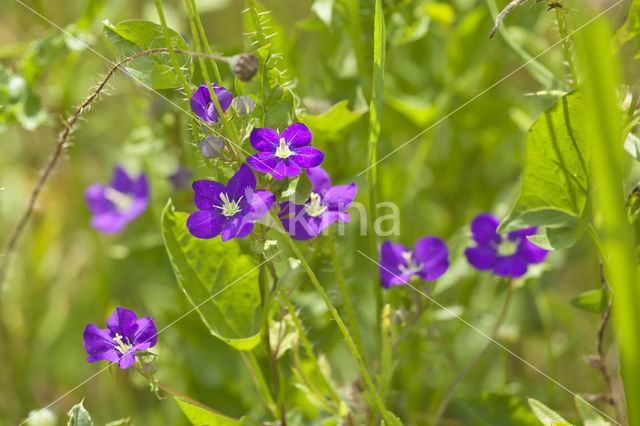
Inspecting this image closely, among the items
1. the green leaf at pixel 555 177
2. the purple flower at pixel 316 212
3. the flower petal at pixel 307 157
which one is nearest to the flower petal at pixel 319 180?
Answer: the purple flower at pixel 316 212

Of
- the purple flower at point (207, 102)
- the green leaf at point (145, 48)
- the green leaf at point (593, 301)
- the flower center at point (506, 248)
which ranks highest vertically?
the green leaf at point (145, 48)

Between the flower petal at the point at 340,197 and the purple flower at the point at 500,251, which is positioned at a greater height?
the flower petal at the point at 340,197

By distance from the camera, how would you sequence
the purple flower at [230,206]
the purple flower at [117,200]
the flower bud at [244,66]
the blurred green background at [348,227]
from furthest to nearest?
the purple flower at [117,200] → the blurred green background at [348,227] → the purple flower at [230,206] → the flower bud at [244,66]

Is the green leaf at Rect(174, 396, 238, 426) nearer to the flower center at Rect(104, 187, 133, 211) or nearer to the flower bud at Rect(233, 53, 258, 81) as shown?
the flower bud at Rect(233, 53, 258, 81)

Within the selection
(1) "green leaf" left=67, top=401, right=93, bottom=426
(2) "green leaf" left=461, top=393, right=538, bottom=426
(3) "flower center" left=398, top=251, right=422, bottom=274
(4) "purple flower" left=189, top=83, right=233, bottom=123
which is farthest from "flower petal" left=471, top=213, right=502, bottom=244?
(1) "green leaf" left=67, top=401, right=93, bottom=426

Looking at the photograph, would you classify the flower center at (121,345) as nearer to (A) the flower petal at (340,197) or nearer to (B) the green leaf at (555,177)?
(A) the flower petal at (340,197)

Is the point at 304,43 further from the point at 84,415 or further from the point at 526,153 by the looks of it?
the point at 84,415

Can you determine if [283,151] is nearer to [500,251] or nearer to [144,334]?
[144,334]
